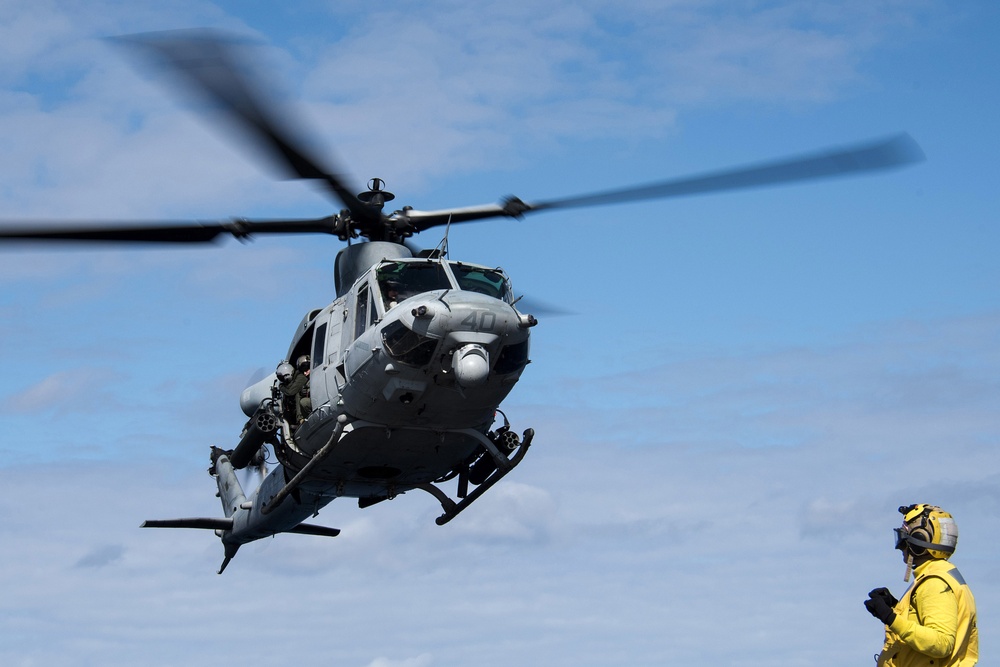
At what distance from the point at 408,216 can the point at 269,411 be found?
3.49 metres

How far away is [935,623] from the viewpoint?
25.4 feet

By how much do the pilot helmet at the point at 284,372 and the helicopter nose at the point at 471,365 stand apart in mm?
3844

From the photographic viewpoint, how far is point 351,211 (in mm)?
17516

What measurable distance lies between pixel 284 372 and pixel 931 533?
11256 mm

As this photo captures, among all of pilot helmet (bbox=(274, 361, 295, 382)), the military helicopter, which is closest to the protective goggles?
the military helicopter

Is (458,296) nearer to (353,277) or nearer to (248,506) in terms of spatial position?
(353,277)

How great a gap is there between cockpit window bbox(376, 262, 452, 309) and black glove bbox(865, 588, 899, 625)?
29.1 ft

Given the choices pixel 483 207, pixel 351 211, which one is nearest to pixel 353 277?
pixel 351 211

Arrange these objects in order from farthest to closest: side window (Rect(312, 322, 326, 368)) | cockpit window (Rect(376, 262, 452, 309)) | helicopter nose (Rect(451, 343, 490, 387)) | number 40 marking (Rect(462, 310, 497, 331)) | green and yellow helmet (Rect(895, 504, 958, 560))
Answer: side window (Rect(312, 322, 326, 368))
cockpit window (Rect(376, 262, 452, 309))
number 40 marking (Rect(462, 310, 497, 331))
helicopter nose (Rect(451, 343, 490, 387))
green and yellow helmet (Rect(895, 504, 958, 560))

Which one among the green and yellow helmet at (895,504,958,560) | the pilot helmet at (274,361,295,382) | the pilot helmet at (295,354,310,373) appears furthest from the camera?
the pilot helmet at (295,354,310,373)

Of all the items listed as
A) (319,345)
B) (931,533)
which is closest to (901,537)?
(931,533)

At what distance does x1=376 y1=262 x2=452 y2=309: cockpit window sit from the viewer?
16.0m

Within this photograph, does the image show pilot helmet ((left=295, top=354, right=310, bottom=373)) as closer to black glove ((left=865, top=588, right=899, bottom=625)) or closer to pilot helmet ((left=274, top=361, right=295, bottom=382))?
pilot helmet ((left=274, top=361, right=295, bottom=382))

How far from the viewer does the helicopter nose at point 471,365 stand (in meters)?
14.4
